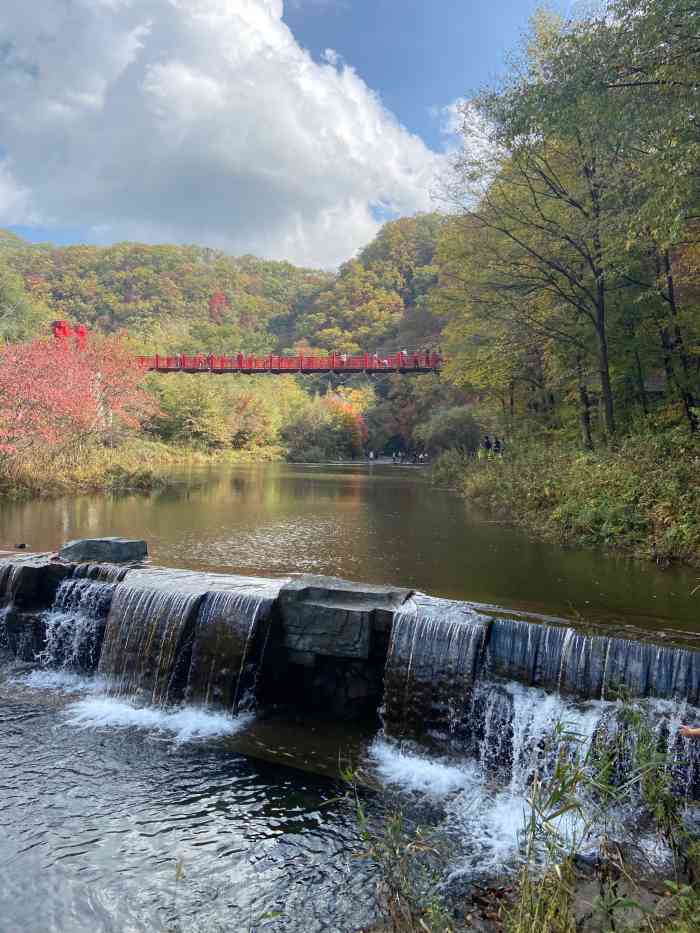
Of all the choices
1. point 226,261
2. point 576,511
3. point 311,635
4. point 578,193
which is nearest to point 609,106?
point 578,193

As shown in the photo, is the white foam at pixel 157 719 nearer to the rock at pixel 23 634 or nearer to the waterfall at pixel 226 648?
the waterfall at pixel 226 648

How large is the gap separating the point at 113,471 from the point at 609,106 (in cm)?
1627

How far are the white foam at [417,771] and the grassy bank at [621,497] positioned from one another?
5783 mm

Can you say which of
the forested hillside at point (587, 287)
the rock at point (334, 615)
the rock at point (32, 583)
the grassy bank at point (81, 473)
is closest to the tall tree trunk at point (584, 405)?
the forested hillside at point (587, 287)

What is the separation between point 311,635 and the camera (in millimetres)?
5516

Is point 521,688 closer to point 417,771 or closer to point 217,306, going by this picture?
point 417,771

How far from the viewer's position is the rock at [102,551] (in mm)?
7578

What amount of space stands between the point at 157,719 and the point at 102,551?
10.0 feet

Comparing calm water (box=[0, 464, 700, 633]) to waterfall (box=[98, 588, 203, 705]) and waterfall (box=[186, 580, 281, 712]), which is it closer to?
waterfall (box=[98, 588, 203, 705])

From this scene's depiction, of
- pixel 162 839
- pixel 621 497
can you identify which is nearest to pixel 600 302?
pixel 621 497

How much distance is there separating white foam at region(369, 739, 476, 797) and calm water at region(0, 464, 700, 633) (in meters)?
2.30

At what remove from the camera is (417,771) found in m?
4.58

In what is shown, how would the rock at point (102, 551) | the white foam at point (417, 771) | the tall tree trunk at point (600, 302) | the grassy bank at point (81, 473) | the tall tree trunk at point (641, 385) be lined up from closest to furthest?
the white foam at point (417, 771)
the rock at point (102, 551)
the tall tree trunk at point (600, 302)
the tall tree trunk at point (641, 385)
the grassy bank at point (81, 473)

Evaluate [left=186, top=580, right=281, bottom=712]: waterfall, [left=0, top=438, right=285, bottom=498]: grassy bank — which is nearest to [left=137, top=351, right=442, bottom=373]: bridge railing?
[left=0, top=438, right=285, bottom=498]: grassy bank
